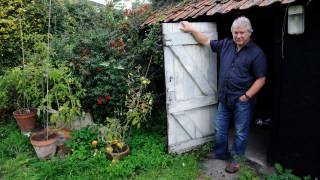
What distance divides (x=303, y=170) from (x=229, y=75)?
69.3 inches

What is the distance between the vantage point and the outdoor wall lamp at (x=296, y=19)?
3.07 meters

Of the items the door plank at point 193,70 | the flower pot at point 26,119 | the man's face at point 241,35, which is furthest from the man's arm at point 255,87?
the flower pot at point 26,119

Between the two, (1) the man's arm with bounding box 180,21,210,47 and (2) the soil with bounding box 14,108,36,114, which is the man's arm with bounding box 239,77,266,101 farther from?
(2) the soil with bounding box 14,108,36,114

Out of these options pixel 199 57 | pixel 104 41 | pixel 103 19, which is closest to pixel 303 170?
pixel 199 57

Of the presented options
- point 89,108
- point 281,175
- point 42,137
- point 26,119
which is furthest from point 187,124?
point 26,119

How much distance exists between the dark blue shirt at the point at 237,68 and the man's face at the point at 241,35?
86 millimetres

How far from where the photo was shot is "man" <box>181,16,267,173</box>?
355cm

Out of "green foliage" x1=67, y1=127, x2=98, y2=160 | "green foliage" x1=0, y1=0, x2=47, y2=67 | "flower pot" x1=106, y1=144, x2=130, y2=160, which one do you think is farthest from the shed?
"green foliage" x1=0, y1=0, x2=47, y2=67

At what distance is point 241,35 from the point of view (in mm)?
3549

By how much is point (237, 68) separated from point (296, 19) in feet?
3.27

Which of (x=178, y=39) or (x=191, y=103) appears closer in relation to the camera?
(x=178, y=39)

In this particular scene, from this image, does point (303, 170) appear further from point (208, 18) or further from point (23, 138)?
point (23, 138)

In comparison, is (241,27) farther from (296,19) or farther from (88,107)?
(88,107)

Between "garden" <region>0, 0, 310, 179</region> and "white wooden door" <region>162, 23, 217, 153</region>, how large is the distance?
0.34 meters
